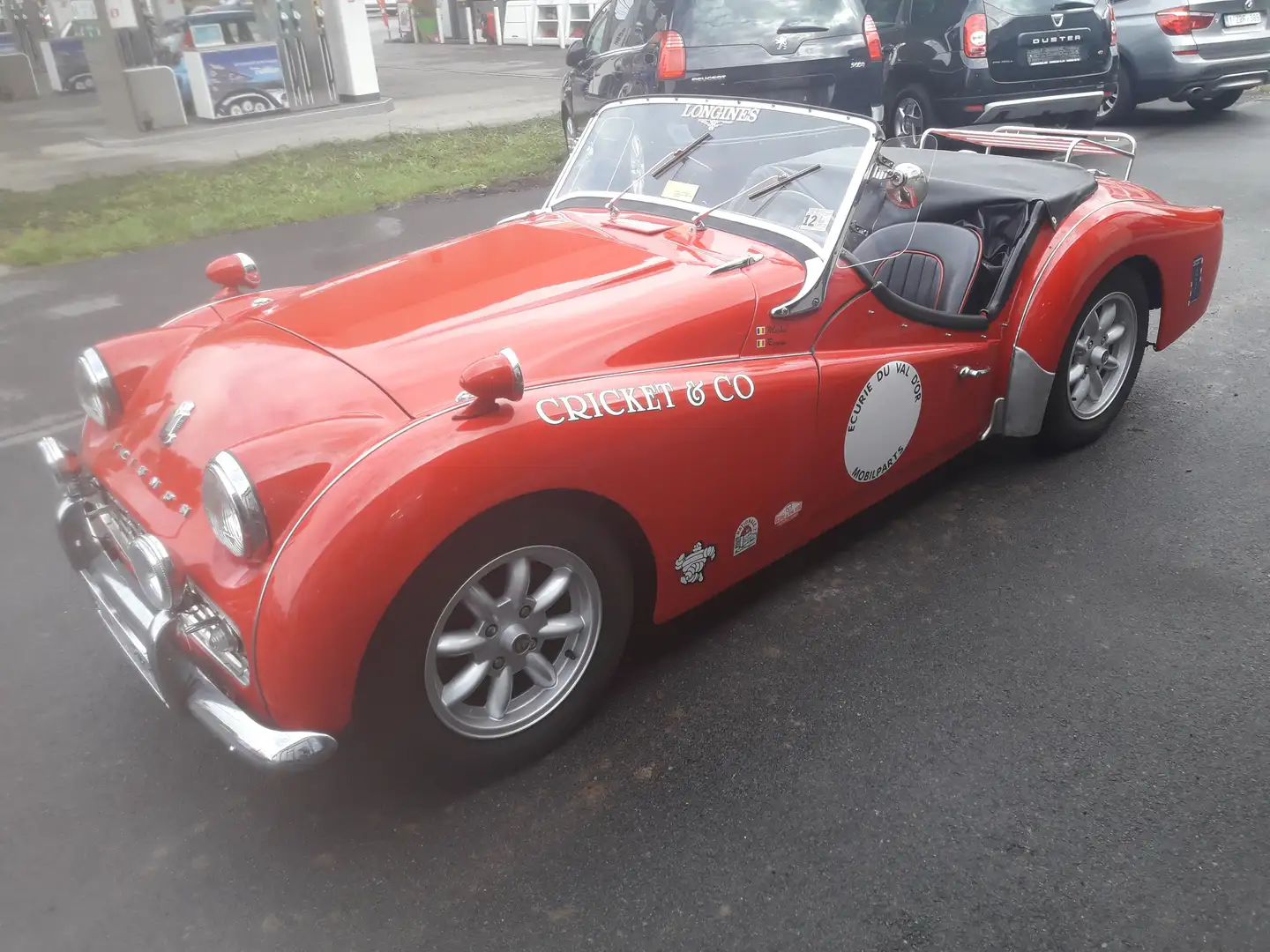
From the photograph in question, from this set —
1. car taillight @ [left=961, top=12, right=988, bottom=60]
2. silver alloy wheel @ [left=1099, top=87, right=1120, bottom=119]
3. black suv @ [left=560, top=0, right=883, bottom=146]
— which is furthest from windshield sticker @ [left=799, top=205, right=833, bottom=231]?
silver alloy wheel @ [left=1099, top=87, right=1120, bottom=119]

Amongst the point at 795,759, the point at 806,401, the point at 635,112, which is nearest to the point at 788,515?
the point at 806,401

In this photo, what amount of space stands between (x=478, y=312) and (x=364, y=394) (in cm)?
49

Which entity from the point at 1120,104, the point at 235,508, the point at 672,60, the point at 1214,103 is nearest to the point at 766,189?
the point at 235,508

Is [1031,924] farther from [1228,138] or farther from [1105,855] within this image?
[1228,138]

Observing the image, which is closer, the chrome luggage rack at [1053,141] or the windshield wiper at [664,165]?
the windshield wiper at [664,165]

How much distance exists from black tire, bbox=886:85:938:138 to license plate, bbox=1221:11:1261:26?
3.47 meters

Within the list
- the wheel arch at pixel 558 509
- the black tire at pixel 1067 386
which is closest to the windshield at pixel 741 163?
the wheel arch at pixel 558 509

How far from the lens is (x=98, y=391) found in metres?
2.77

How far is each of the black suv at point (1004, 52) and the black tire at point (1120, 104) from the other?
4.70 feet

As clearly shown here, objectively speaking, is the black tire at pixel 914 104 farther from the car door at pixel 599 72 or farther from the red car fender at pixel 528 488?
the red car fender at pixel 528 488

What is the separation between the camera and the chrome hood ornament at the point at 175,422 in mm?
2496

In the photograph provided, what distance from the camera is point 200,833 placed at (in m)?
2.42

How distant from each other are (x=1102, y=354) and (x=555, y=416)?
9.14 ft

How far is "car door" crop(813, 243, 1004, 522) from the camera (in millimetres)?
3014
